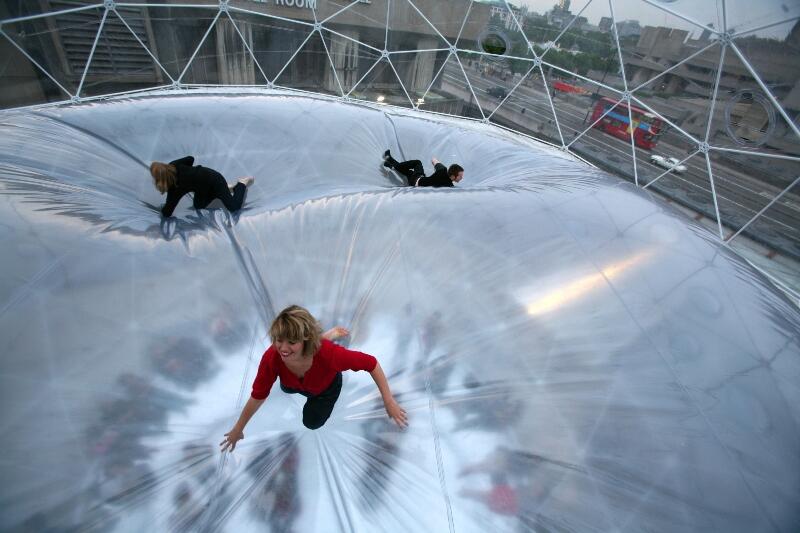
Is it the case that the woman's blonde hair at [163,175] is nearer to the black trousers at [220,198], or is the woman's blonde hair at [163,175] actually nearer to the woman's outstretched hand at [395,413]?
the black trousers at [220,198]

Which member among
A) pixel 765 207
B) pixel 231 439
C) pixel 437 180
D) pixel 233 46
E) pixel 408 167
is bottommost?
pixel 231 439

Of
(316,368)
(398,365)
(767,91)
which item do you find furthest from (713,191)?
(316,368)

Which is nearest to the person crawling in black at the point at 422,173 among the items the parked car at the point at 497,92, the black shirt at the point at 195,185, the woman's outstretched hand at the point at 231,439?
the black shirt at the point at 195,185

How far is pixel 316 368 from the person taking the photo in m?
1.53

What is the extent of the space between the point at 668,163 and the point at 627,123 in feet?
3.00

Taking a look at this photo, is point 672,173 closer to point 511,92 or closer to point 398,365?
point 511,92

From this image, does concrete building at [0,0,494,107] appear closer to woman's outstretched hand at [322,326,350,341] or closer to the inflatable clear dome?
the inflatable clear dome

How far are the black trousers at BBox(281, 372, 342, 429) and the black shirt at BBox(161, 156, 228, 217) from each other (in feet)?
6.15

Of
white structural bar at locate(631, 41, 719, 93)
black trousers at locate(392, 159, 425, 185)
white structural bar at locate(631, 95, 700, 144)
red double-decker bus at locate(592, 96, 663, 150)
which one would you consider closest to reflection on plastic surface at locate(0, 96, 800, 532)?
black trousers at locate(392, 159, 425, 185)

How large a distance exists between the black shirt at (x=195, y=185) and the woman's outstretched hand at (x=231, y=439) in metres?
1.82

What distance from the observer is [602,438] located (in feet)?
5.18

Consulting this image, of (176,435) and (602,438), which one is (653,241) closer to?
(602,438)

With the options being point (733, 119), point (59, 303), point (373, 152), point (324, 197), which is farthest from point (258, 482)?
point (733, 119)

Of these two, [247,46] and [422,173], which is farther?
[247,46]
